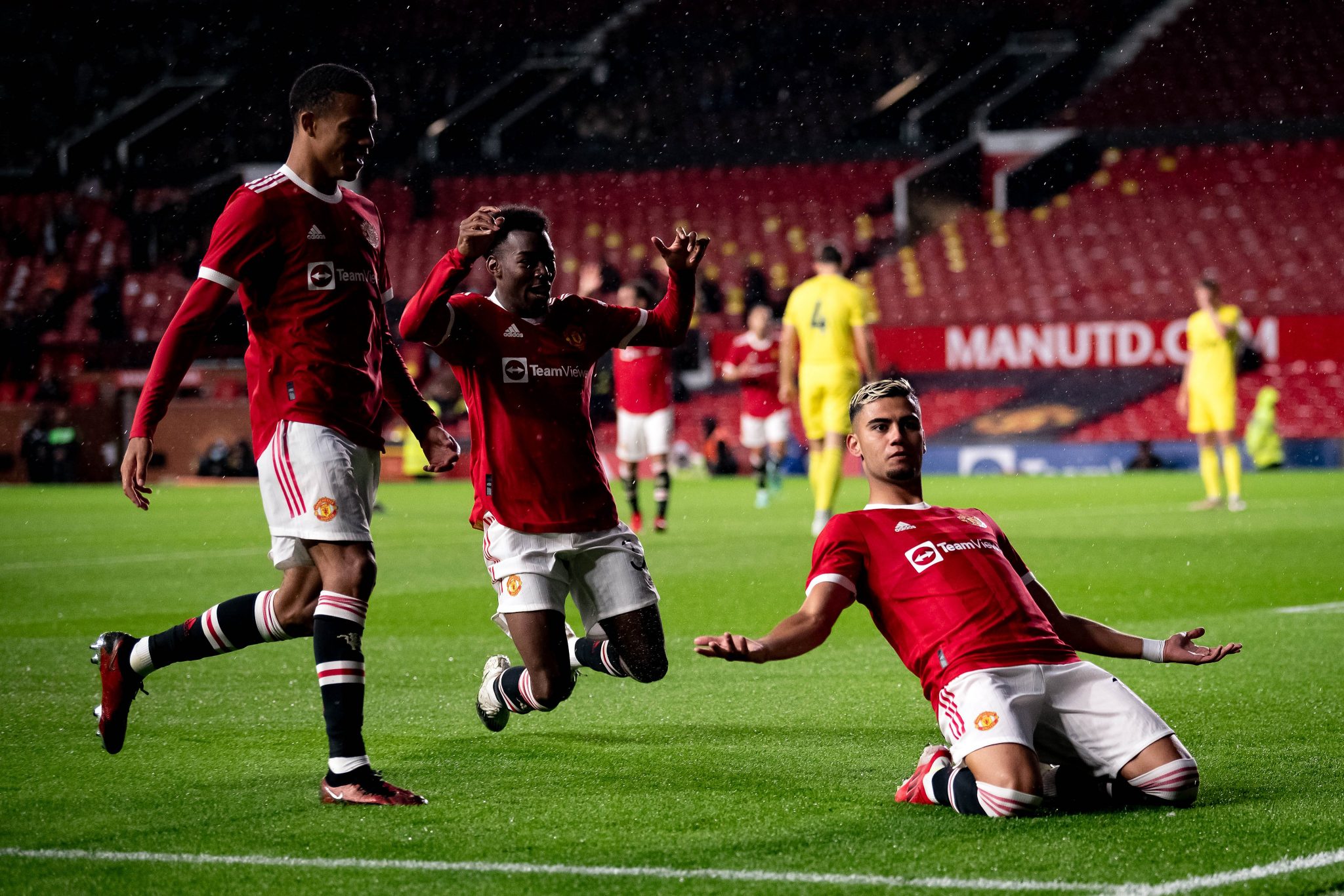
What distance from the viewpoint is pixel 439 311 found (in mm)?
4707

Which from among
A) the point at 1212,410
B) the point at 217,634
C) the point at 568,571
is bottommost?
the point at 217,634

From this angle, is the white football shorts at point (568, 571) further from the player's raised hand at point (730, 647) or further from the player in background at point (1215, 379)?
the player in background at point (1215, 379)

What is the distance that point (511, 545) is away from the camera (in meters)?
4.82

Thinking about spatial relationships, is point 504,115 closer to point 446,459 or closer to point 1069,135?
point 1069,135

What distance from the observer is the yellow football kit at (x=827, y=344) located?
13.4 m

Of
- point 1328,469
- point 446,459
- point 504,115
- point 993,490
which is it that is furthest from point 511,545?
point 504,115

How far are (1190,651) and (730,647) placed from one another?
1.20 metres

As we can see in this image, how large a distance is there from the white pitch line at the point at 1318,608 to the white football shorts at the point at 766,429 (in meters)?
10.4

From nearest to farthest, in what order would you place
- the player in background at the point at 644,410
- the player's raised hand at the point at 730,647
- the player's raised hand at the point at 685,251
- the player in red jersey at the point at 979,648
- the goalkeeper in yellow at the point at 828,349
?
the player's raised hand at the point at 730,647
the player in red jersey at the point at 979,648
the player's raised hand at the point at 685,251
the goalkeeper in yellow at the point at 828,349
the player in background at the point at 644,410

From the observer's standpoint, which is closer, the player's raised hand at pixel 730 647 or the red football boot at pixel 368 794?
the player's raised hand at pixel 730 647

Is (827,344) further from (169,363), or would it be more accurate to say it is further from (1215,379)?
(169,363)

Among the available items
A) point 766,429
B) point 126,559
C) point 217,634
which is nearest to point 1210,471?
point 766,429

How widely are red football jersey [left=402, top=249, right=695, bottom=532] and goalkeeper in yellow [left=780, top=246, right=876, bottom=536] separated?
8225 millimetres

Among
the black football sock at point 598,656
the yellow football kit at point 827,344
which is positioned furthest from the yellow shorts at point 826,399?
the black football sock at point 598,656
